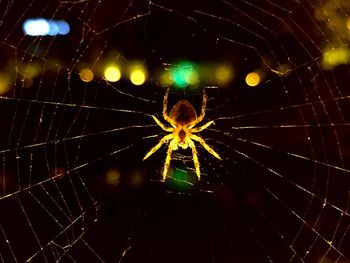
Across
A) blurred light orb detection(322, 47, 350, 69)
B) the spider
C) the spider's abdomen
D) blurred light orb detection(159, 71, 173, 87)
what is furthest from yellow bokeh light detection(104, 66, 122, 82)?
blurred light orb detection(322, 47, 350, 69)

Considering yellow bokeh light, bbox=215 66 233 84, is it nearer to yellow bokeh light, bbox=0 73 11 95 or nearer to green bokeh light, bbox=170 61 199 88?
green bokeh light, bbox=170 61 199 88

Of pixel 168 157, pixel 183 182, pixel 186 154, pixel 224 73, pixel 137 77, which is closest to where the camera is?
pixel 168 157

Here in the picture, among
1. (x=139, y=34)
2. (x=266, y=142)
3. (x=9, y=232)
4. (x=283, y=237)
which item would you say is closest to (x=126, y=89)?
(x=139, y=34)

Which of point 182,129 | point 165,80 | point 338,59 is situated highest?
point 338,59

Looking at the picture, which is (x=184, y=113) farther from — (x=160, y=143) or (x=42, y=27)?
(x=42, y=27)

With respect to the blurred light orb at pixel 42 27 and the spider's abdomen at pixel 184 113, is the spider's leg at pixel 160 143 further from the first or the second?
the blurred light orb at pixel 42 27

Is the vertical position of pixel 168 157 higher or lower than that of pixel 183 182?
higher

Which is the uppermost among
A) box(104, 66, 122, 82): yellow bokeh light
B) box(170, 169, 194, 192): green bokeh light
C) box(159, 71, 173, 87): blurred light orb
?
box(104, 66, 122, 82): yellow bokeh light

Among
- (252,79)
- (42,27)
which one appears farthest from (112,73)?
(42,27)
